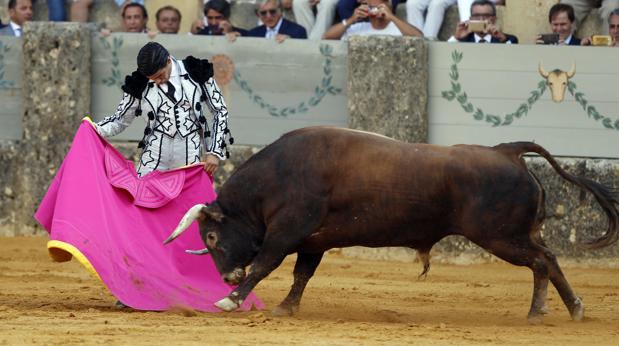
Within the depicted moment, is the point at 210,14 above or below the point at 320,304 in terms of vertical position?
above

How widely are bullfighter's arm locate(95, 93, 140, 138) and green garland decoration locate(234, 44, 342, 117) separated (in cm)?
324

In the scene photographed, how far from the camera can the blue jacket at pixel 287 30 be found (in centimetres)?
1266

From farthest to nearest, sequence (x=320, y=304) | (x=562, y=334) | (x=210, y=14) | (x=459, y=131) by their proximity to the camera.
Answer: (x=210, y=14)
(x=459, y=131)
(x=320, y=304)
(x=562, y=334)

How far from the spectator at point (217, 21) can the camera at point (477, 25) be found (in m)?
2.03

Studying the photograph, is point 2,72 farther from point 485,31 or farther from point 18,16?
point 485,31

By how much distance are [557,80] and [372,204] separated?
12.6 ft

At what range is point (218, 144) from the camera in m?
8.89

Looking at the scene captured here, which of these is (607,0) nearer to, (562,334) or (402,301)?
(402,301)

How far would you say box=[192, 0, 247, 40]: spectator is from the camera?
1269cm

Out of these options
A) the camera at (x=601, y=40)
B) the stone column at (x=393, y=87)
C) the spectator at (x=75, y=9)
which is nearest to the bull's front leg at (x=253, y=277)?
the stone column at (x=393, y=87)

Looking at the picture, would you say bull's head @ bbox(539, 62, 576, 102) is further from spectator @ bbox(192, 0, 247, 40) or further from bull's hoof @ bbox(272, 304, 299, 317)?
bull's hoof @ bbox(272, 304, 299, 317)

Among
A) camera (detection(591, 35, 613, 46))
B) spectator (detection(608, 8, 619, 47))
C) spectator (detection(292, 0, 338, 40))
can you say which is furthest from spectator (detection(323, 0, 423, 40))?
spectator (detection(608, 8, 619, 47))

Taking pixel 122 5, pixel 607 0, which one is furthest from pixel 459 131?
pixel 122 5

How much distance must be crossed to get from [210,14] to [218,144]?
162 inches
